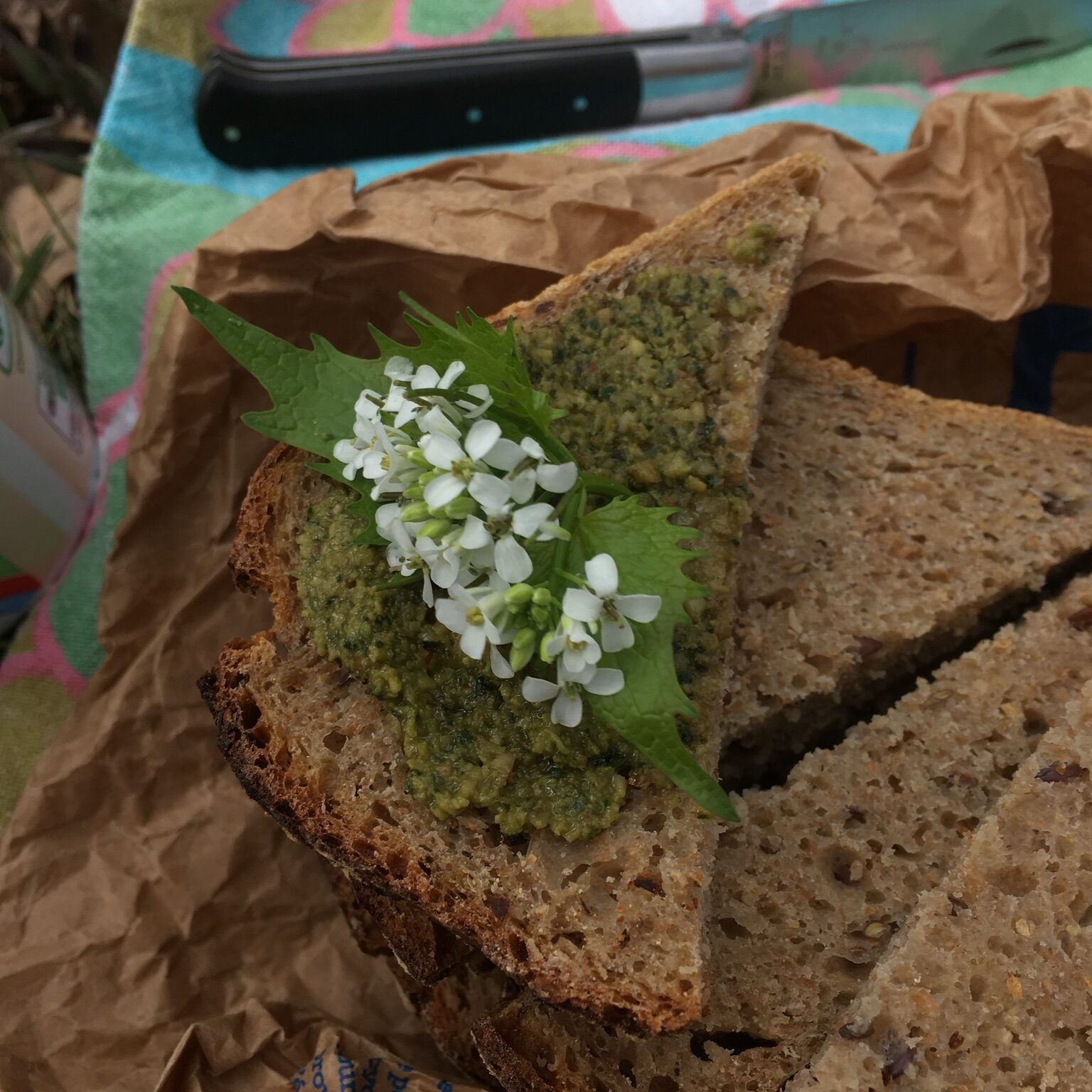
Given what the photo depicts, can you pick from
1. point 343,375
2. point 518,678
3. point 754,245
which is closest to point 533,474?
point 518,678

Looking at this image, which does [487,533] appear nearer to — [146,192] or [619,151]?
[619,151]

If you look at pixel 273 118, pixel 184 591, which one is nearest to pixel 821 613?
pixel 184 591

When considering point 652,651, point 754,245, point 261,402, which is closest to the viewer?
point 652,651

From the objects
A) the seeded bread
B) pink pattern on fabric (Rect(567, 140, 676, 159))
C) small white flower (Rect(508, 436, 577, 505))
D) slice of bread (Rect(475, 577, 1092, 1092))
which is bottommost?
slice of bread (Rect(475, 577, 1092, 1092))

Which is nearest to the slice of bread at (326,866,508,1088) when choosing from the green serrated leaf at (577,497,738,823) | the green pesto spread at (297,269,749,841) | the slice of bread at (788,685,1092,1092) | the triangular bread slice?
the triangular bread slice

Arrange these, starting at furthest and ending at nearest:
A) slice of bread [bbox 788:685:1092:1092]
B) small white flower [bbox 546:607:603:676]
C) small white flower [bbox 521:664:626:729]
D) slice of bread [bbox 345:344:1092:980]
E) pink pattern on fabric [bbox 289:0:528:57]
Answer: pink pattern on fabric [bbox 289:0:528:57]
slice of bread [bbox 345:344:1092:980]
slice of bread [bbox 788:685:1092:1092]
small white flower [bbox 521:664:626:729]
small white flower [bbox 546:607:603:676]

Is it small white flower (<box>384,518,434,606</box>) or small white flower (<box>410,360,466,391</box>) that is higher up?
small white flower (<box>410,360,466,391</box>)

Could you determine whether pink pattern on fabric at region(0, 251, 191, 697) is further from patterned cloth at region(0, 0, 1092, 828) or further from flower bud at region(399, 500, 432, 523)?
flower bud at region(399, 500, 432, 523)

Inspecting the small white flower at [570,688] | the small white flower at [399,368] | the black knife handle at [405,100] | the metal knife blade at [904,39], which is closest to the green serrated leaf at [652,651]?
the small white flower at [570,688]

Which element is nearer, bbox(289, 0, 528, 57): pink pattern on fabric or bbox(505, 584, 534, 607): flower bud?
bbox(505, 584, 534, 607): flower bud
